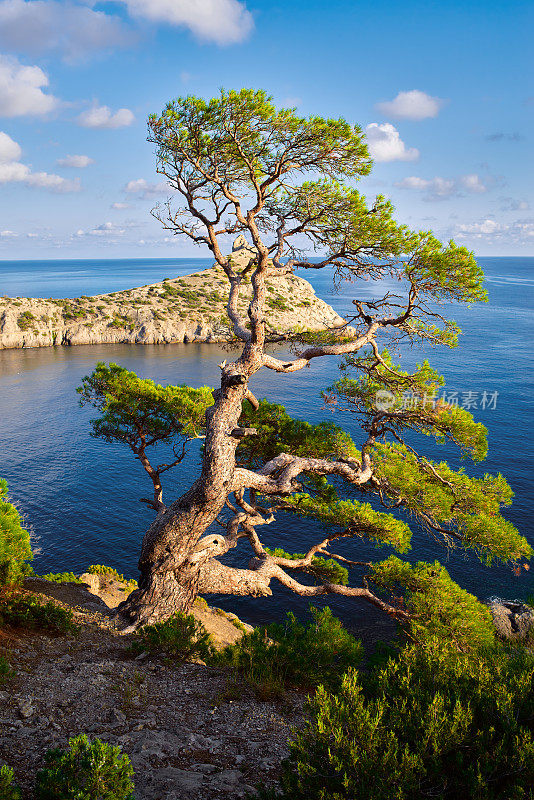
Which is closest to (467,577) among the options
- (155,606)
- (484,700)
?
(155,606)

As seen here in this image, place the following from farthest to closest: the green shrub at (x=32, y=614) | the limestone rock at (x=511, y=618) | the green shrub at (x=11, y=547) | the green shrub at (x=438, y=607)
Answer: the limestone rock at (x=511, y=618) → the green shrub at (x=438, y=607) → the green shrub at (x=11, y=547) → the green shrub at (x=32, y=614)

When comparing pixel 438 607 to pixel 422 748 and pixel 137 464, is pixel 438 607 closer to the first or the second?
pixel 422 748

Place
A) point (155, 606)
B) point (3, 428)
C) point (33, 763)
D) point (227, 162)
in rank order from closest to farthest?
1. point (33, 763)
2. point (155, 606)
3. point (227, 162)
4. point (3, 428)

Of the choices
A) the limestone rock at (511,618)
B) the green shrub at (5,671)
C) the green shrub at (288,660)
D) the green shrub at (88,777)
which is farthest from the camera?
the limestone rock at (511,618)

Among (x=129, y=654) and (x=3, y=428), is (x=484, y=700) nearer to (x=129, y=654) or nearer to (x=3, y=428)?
(x=129, y=654)

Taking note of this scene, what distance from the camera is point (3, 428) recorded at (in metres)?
49.7

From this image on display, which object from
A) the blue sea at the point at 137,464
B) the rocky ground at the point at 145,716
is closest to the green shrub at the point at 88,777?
the rocky ground at the point at 145,716

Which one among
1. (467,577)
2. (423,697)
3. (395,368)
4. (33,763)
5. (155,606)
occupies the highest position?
(395,368)

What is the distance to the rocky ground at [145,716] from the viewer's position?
252 inches

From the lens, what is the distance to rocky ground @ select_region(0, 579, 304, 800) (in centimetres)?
641

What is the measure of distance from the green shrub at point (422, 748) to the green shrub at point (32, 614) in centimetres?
775

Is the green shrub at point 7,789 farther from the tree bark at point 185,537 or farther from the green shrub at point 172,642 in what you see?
the tree bark at point 185,537

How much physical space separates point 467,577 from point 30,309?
89.0 metres

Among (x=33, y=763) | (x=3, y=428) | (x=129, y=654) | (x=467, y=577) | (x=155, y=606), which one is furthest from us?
(x=3, y=428)
